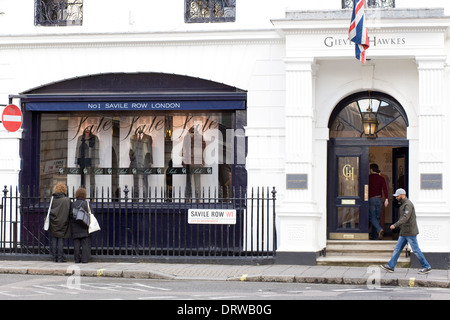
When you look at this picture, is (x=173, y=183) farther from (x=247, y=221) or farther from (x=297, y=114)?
(x=297, y=114)

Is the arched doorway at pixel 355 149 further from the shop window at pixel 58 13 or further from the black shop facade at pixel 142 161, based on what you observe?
the shop window at pixel 58 13

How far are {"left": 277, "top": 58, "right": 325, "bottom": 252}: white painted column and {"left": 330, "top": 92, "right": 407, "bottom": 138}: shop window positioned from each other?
4.92ft

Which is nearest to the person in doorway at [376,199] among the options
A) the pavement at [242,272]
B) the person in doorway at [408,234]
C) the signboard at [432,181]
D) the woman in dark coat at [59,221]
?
the signboard at [432,181]

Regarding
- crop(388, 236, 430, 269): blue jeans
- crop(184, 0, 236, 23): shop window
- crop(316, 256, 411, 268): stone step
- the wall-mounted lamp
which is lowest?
crop(316, 256, 411, 268): stone step

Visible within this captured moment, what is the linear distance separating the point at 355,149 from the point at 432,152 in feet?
7.42

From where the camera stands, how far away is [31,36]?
1958cm

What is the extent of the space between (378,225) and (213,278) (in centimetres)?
517

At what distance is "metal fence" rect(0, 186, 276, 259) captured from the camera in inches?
718

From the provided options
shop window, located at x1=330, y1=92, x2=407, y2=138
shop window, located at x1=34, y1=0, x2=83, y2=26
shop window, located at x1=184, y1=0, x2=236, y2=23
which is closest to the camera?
shop window, located at x1=330, y1=92, x2=407, y2=138

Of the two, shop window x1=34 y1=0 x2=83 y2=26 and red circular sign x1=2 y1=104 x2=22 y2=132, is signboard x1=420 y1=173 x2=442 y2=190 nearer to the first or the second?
shop window x1=34 y1=0 x2=83 y2=26

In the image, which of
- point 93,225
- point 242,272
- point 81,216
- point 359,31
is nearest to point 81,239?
point 93,225

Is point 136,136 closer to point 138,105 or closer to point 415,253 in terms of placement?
point 138,105

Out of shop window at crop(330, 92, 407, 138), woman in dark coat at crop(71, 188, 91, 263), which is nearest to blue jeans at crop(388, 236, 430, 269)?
shop window at crop(330, 92, 407, 138)
